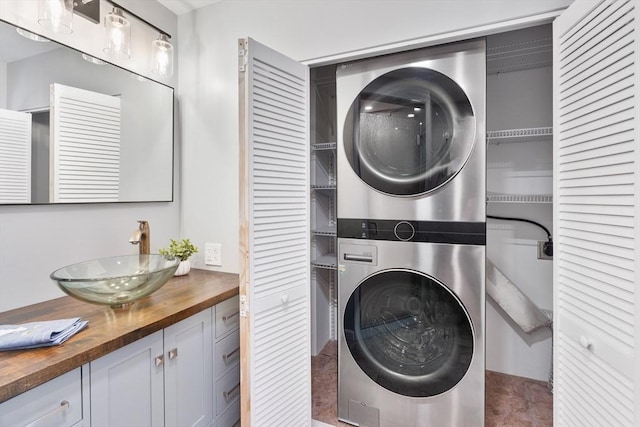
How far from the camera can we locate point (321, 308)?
261 cm

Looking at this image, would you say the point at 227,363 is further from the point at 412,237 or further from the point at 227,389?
the point at 412,237

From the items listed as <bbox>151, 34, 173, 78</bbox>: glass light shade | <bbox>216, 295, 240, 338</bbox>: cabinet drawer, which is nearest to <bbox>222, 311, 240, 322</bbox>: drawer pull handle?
Result: <bbox>216, 295, 240, 338</bbox>: cabinet drawer

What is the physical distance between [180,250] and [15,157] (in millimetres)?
835

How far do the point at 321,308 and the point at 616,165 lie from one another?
209 cm

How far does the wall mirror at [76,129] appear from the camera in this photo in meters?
1.29

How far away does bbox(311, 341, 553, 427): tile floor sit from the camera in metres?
1.79

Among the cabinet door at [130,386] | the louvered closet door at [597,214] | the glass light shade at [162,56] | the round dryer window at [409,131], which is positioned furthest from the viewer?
the glass light shade at [162,56]

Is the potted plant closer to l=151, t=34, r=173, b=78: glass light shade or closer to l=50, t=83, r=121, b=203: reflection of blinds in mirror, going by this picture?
l=50, t=83, r=121, b=203: reflection of blinds in mirror

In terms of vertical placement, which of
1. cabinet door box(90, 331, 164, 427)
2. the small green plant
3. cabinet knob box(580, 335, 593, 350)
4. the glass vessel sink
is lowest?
cabinet door box(90, 331, 164, 427)

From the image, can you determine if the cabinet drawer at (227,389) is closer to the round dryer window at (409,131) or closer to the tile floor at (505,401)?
the tile floor at (505,401)

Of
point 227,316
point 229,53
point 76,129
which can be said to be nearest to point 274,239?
point 227,316

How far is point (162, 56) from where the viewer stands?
69.6 inches

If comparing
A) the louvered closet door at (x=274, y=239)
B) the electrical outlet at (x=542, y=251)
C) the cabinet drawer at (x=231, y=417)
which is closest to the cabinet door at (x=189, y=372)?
the cabinet drawer at (x=231, y=417)

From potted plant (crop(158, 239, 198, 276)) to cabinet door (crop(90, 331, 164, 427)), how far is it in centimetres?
66
